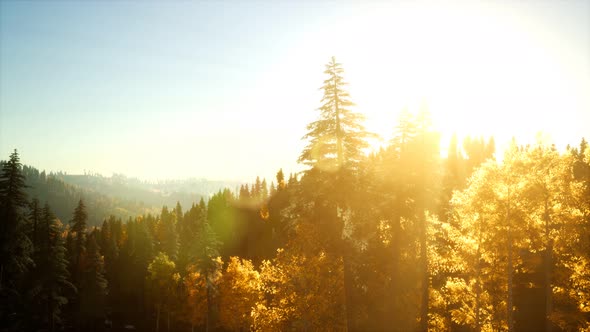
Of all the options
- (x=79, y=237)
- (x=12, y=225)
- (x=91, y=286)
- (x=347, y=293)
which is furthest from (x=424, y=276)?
(x=79, y=237)

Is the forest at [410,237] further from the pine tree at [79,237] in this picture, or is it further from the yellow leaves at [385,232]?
the pine tree at [79,237]

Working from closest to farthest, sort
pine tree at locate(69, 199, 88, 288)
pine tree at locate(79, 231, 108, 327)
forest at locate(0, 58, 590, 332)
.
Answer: forest at locate(0, 58, 590, 332), pine tree at locate(79, 231, 108, 327), pine tree at locate(69, 199, 88, 288)

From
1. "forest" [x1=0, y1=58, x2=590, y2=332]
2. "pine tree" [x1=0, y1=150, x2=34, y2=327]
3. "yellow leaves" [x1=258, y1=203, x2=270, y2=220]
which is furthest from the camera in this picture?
"yellow leaves" [x1=258, y1=203, x2=270, y2=220]

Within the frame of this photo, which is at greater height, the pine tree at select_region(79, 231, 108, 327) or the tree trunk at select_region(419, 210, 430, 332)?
the tree trunk at select_region(419, 210, 430, 332)

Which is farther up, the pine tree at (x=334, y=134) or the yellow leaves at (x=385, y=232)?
the pine tree at (x=334, y=134)

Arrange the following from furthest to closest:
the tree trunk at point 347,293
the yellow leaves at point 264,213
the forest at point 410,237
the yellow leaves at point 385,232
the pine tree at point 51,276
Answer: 1. the yellow leaves at point 264,213
2. the pine tree at point 51,276
3. the yellow leaves at point 385,232
4. the tree trunk at point 347,293
5. the forest at point 410,237

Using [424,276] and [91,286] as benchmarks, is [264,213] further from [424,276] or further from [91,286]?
[424,276]

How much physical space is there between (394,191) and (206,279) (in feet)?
86.2

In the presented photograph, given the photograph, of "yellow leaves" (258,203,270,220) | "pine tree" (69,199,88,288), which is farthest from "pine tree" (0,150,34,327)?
"yellow leaves" (258,203,270,220)

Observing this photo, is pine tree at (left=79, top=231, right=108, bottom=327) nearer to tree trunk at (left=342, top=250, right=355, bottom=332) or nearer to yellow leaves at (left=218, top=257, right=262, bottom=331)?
yellow leaves at (left=218, top=257, right=262, bottom=331)

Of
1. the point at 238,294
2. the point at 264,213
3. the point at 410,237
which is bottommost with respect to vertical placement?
the point at 238,294

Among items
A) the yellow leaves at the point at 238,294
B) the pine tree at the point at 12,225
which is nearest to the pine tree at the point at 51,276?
the pine tree at the point at 12,225

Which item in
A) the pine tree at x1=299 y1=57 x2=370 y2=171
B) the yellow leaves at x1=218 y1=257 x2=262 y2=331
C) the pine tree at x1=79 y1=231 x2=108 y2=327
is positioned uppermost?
the pine tree at x1=299 y1=57 x2=370 y2=171

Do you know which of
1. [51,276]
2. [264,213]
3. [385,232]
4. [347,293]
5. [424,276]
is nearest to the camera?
[347,293]
